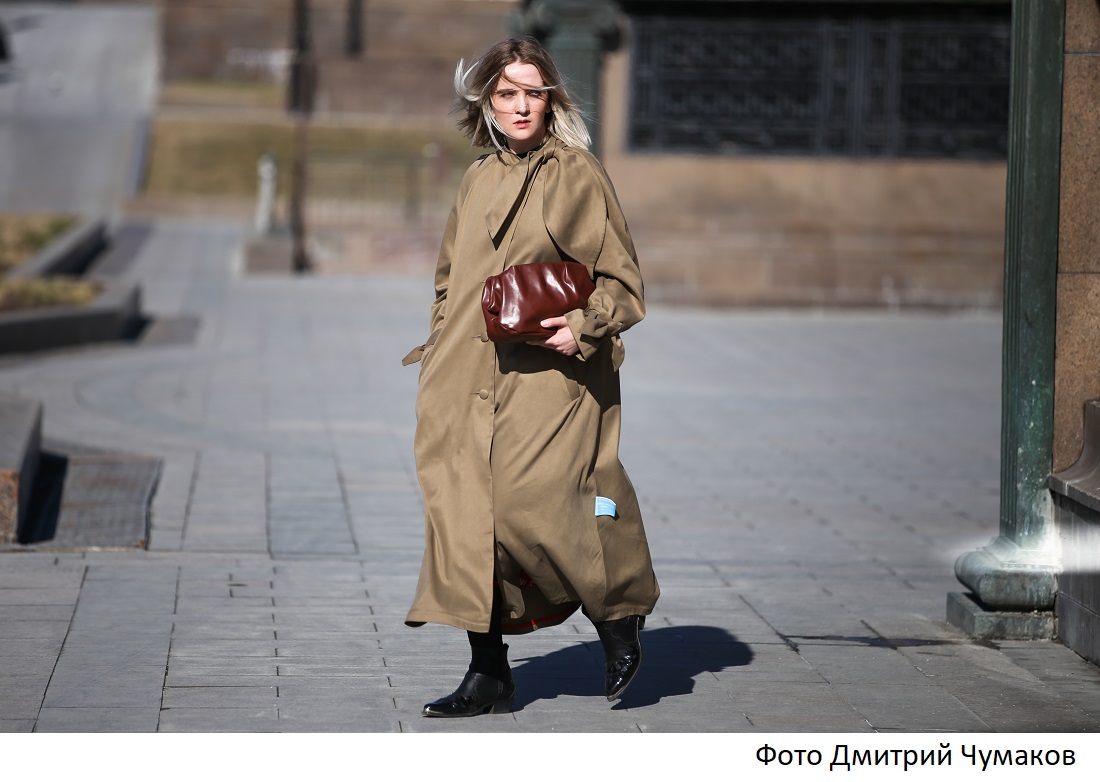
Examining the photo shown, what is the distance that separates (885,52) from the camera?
64.6ft

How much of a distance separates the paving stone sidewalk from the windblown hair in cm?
164

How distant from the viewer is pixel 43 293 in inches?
635

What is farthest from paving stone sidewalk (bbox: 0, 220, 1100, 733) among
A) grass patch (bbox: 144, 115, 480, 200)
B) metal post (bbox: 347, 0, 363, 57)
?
metal post (bbox: 347, 0, 363, 57)

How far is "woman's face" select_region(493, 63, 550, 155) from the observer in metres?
4.62

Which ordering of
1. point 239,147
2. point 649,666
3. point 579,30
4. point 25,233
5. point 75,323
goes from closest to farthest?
point 649,666 < point 75,323 < point 579,30 < point 25,233 < point 239,147

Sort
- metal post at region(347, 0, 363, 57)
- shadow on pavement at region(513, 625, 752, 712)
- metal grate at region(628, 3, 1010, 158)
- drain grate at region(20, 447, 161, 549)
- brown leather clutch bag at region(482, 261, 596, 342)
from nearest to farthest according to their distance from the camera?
1. brown leather clutch bag at region(482, 261, 596, 342)
2. shadow on pavement at region(513, 625, 752, 712)
3. drain grate at region(20, 447, 161, 549)
4. metal grate at region(628, 3, 1010, 158)
5. metal post at region(347, 0, 363, 57)

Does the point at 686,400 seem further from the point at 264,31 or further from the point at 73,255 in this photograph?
the point at 264,31

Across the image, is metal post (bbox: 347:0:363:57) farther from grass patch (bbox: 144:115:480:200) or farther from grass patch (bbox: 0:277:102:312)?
grass patch (bbox: 0:277:102:312)

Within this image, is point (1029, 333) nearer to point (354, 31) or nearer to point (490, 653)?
point (490, 653)

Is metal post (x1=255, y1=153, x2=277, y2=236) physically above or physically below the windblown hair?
below

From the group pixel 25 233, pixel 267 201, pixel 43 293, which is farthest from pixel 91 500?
pixel 267 201

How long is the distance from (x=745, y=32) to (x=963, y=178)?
308 centimetres

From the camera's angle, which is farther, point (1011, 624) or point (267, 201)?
point (267, 201)

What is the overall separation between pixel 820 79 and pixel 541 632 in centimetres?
1473
